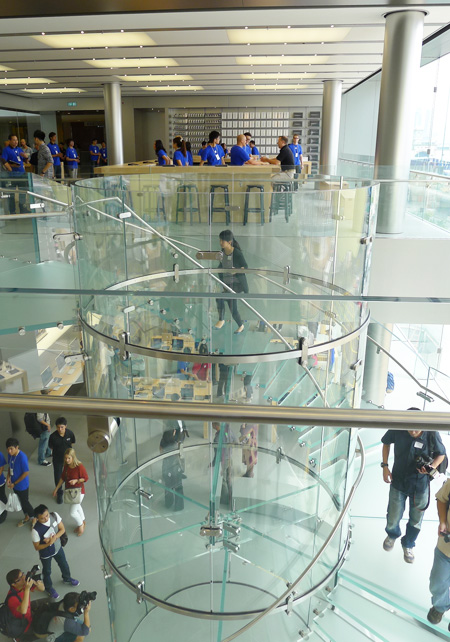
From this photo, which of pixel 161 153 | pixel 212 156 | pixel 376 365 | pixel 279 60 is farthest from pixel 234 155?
pixel 376 365

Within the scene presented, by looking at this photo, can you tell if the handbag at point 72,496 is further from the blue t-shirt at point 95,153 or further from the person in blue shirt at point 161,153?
the blue t-shirt at point 95,153

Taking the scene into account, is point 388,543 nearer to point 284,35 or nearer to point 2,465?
point 2,465

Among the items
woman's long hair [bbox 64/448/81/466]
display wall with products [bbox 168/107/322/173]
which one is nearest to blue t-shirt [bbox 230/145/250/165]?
woman's long hair [bbox 64/448/81/466]

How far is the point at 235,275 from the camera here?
17.4ft

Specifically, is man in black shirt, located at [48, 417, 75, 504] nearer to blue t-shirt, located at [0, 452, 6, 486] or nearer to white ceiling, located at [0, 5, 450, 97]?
blue t-shirt, located at [0, 452, 6, 486]

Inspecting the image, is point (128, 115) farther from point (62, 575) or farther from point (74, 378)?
point (62, 575)

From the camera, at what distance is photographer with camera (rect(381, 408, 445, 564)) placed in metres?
1.33

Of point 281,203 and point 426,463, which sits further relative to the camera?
point 281,203

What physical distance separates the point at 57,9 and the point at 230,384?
24.4 feet

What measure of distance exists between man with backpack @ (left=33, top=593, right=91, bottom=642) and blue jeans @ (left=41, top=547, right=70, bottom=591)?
0.14 ft

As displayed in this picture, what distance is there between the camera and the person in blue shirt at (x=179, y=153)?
1124cm

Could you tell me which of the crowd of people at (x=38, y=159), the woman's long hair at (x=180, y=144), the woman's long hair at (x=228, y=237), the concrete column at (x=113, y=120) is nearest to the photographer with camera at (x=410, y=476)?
the woman's long hair at (x=228, y=237)

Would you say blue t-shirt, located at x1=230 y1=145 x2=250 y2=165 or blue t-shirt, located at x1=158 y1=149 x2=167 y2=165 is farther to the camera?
blue t-shirt, located at x1=158 y1=149 x2=167 y2=165

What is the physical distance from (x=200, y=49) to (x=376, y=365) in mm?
9665
